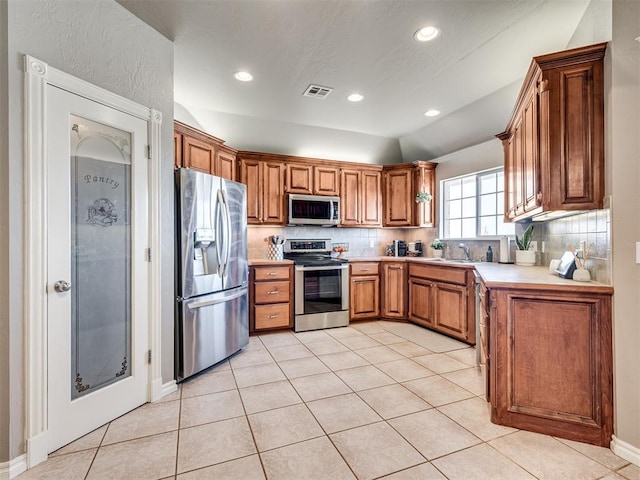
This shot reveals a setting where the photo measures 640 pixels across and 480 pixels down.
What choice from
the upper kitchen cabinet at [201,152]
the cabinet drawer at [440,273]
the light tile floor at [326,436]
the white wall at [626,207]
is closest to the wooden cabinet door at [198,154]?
the upper kitchen cabinet at [201,152]

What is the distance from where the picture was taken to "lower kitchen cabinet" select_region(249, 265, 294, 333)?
387 cm

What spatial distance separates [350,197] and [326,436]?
349 cm

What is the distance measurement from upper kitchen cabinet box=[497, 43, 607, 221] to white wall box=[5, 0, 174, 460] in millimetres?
2670

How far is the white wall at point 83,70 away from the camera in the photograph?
5.26ft

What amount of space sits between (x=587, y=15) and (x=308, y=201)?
128 inches

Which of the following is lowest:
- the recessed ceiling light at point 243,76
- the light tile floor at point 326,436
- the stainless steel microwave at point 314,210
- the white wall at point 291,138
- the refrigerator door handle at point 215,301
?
the light tile floor at point 326,436

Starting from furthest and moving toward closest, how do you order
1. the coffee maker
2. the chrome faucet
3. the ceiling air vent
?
the coffee maker < the chrome faucet < the ceiling air vent

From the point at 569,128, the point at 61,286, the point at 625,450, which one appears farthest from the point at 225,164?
the point at 625,450

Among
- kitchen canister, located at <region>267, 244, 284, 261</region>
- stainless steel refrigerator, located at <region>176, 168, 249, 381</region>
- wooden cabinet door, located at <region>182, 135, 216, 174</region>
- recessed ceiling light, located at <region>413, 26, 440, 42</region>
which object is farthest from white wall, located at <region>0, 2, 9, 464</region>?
kitchen canister, located at <region>267, 244, 284, 261</region>

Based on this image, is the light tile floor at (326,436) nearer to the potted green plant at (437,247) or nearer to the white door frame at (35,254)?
the white door frame at (35,254)

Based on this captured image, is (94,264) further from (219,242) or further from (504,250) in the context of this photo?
(504,250)

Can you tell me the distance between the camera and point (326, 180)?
467 cm

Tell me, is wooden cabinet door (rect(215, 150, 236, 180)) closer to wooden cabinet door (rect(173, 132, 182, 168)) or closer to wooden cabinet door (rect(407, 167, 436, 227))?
wooden cabinet door (rect(173, 132, 182, 168))

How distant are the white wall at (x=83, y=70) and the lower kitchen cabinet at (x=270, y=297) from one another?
4.72ft
